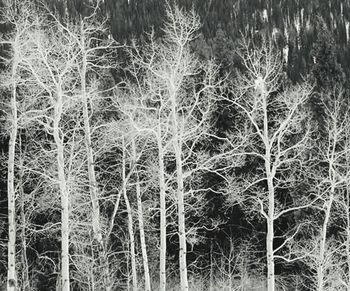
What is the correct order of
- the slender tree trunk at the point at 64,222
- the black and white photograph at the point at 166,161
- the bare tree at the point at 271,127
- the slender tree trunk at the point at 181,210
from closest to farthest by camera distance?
1. the slender tree trunk at the point at 64,222
2. the black and white photograph at the point at 166,161
3. the slender tree trunk at the point at 181,210
4. the bare tree at the point at 271,127

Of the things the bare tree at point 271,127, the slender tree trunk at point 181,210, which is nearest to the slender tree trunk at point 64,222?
the slender tree trunk at point 181,210

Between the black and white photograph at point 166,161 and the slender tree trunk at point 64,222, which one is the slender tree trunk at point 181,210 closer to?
the black and white photograph at point 166,161

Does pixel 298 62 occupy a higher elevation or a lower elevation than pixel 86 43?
higher

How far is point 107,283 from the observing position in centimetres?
1316

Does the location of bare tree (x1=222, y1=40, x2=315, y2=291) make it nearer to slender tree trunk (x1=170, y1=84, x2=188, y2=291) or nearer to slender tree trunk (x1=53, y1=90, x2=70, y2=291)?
slender tree trunk (x1=170, y1=84, x2=188, y2=291)

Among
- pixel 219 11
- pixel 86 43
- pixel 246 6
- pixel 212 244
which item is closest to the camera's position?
pixel 86 43

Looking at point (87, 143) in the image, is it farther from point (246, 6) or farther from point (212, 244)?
point (246, 6)

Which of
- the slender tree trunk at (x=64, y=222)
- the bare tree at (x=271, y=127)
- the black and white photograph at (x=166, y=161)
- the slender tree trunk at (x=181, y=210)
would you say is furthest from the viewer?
the bare tree at (x=271, y=127)

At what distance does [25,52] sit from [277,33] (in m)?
97.5

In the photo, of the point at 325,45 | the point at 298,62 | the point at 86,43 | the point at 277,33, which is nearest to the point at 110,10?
the point at 277,33

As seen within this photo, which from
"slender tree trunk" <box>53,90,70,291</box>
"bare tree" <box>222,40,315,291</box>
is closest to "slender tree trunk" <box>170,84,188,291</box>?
"bare tree" <box>222,40,315,291</box>

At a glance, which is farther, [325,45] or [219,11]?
[219,11]

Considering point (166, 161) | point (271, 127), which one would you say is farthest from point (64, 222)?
point (166, 161)

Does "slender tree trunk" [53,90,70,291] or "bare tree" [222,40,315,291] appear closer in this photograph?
→ "slender tree trunk" [53,90,70,291]
